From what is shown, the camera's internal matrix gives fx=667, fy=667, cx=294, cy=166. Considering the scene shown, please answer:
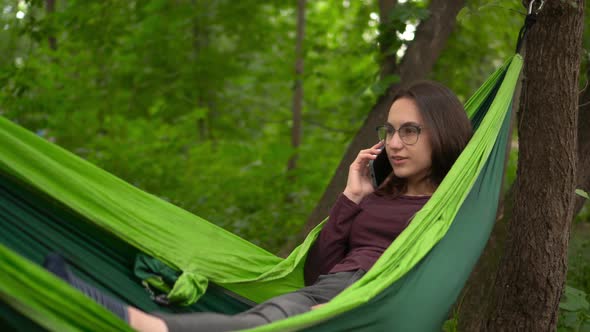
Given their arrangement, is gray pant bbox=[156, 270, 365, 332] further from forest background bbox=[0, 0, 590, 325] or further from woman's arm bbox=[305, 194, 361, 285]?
forest background bbox=[0, 0, 590, 325]

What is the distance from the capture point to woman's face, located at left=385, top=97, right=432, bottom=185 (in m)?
2.04

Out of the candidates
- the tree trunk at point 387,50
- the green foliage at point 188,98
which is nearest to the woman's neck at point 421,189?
the tree trunk at point 387,50

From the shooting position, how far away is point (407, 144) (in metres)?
2.04

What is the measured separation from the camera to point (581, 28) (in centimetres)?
220

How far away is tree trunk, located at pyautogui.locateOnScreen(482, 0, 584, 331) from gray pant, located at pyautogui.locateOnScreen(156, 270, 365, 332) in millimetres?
677

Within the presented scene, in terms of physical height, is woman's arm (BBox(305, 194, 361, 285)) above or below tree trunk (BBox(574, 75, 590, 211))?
below

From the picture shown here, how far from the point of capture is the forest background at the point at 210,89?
4320 millimetres

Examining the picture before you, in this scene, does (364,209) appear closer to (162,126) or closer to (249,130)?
(162,126)

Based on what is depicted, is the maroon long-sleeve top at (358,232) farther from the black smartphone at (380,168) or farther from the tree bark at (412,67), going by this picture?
the tree bark at (412,67)

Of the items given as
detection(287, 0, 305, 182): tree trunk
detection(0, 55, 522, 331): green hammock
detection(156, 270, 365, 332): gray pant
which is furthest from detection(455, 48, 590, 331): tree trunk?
detection(287, 0, 305, 182): tree trunk

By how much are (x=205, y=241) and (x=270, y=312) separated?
0.44 metres

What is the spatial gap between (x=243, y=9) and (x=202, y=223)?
13.3 feet

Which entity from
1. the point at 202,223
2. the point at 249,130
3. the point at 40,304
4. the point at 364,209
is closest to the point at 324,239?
the point at 364,209

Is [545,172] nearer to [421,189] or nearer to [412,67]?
[421,189]
